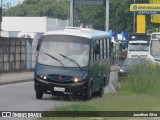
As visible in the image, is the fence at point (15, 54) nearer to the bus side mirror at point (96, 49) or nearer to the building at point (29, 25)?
the bus side mirror at point (96, 49)

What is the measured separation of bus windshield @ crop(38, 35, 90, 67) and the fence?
17811 mm

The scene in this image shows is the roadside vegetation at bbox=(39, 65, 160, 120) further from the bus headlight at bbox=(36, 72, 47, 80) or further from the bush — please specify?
the bus headlight at bbox=(36, 72, 47, 80)

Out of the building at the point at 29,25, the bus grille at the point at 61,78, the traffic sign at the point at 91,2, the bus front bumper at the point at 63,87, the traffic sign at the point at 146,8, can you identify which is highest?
the traffic sign at the point at 91,2

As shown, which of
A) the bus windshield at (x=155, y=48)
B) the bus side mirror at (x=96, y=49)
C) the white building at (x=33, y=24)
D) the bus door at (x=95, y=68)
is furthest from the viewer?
the white building at (x=33, y=24)

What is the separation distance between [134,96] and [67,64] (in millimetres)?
3241

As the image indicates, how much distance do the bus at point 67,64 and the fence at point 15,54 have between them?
17.8m

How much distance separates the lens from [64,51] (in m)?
23.5

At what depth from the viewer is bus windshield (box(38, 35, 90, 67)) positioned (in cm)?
2342

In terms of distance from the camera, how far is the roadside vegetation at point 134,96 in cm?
1686

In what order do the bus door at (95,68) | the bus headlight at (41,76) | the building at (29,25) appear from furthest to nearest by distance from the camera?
1. the building at (29,25)
2. the bus door at (95,68)
3. the bus headlight at (41,76)

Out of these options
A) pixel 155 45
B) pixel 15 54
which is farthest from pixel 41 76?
pixel 155 45

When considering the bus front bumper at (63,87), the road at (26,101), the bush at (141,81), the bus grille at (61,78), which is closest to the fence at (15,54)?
the road at (26,101)

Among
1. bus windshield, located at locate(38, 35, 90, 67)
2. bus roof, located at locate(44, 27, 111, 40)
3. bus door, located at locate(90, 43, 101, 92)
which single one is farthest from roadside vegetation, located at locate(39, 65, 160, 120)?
bus roof, located at locate(44, 27, 111, 40)

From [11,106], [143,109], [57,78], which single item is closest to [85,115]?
[143,109]
